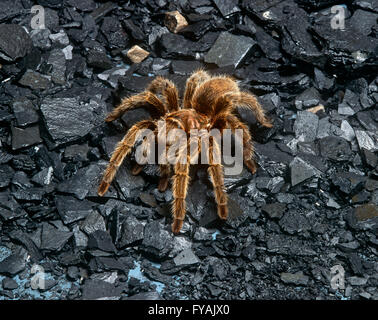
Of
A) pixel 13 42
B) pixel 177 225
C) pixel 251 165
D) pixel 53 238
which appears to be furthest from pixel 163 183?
pixel 13 42

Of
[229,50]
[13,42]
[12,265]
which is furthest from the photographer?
[229,50]

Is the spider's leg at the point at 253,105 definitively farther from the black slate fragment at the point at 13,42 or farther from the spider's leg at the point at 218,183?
the black slate fragment at the point at 13,42

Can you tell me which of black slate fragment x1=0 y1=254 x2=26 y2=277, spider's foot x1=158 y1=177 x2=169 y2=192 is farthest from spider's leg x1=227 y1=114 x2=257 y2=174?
black slate fragment x1=0 y1=254 x2=26 y2=277

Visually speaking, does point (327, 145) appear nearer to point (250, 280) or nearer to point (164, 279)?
point (250, 280)

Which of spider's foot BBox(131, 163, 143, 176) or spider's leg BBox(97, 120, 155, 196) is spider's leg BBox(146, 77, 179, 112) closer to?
spider's leg BBox(97, 120, 155, 196)

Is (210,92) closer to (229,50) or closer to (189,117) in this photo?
(189,117)

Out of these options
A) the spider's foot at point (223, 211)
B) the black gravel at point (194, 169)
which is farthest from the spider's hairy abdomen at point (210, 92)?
the spider's foot at point (223, 211)

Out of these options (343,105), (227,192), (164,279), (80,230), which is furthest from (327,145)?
(80,230)
